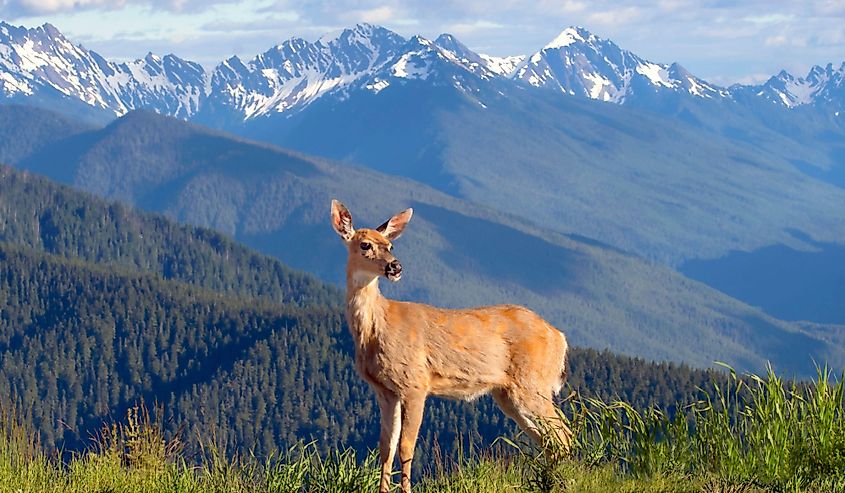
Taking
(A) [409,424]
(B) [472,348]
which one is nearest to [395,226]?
(B) [472,348]

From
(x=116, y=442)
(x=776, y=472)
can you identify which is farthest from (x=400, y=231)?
(x=776, y=472)

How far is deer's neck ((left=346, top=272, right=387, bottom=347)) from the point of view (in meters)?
15.9

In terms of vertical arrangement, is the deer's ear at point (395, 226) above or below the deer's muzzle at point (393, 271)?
above

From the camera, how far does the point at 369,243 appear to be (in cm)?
1531

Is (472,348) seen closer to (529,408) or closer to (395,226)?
(529,408)

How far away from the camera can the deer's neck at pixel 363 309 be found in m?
15.9

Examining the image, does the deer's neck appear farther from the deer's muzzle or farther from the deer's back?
the deer's muzzle

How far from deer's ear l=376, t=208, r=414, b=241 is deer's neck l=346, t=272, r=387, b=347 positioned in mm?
647

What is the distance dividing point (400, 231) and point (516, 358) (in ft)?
8.34

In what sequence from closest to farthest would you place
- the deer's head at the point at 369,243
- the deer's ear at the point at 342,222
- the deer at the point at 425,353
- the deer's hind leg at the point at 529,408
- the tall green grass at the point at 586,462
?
the tall green grass at the point at 586,462
the deer's head at the point at 369,243
the deer at the point at 425,353
the deer's ear at the point at 342,222
the deer's hind leg at the point at 529,408

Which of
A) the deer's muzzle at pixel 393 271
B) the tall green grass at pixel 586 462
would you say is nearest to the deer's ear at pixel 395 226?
the deer's muzzle at pixel 393 271

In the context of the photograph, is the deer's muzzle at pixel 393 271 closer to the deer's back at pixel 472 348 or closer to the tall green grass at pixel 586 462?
the deer's back at pixel 472 348

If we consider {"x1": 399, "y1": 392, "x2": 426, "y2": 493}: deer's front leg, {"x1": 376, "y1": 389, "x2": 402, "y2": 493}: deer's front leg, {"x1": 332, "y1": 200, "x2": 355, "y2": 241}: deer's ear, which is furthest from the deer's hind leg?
{"x1": 332, "y1": 200, "x2": 355, "y2": 241}: deer's ear

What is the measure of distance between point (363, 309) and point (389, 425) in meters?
1.64
